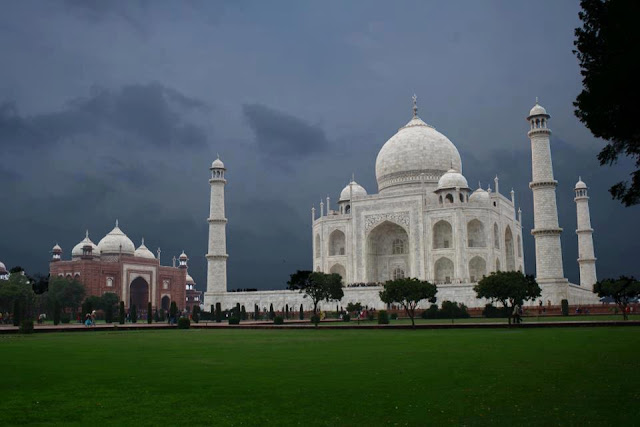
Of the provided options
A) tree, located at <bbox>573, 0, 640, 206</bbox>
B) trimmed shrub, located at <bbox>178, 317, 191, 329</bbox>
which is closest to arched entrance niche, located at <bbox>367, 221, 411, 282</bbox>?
trimmed shrub, located at <bbox>178, 317, 191, 329</bbox>

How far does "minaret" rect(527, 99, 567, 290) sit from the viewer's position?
1395 inches

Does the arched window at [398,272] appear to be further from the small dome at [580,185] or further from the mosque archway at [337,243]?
the small dome at [580,185]

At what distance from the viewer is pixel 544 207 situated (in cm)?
3616

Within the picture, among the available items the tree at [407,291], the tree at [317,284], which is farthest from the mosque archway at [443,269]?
the tree at [407,291]

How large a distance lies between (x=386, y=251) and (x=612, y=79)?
37.2 metres

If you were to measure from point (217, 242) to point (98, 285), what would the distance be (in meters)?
13.2

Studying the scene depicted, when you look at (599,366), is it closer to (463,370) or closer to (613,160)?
(463,370)

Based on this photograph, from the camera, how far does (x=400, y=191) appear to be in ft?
149

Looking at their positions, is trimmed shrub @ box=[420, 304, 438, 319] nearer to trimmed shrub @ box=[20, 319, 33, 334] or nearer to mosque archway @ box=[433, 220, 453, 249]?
mosque archway @ box=[433, 220, 453, 249]

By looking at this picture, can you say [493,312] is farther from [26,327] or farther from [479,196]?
[26,327]

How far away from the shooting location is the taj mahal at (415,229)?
1607 inches

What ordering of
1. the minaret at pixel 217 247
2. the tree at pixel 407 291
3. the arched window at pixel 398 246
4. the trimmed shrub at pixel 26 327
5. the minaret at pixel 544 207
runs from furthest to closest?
the arched window at pixel 398 246 → the minaret at pixel 217 247 → the minaret at pixel 544 207 → the tree at pixel 407 291 → the trimmed shrub at pixel 26 327

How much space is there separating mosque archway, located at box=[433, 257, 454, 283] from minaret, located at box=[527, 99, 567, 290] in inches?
292

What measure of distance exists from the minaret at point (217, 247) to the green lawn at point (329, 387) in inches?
1282
